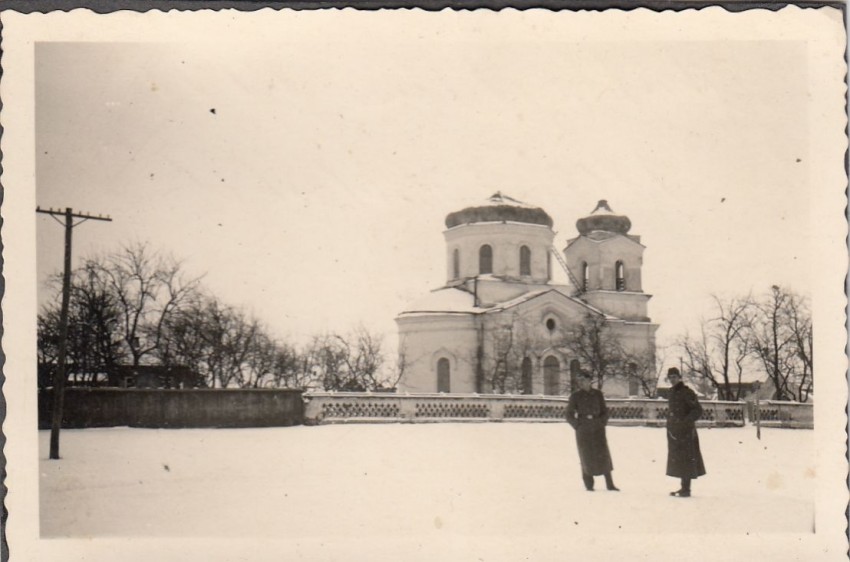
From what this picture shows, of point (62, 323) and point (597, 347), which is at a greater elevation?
point (62, 323)

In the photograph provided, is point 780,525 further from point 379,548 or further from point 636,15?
point 636,15

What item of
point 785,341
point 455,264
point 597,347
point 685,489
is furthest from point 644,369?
point 685,489

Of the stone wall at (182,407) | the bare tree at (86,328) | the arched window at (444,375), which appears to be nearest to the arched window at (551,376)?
the arched window at (444,375)

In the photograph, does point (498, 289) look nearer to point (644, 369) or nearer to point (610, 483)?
point (644, 369)

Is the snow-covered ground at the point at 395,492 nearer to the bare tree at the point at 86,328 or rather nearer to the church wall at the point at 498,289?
the bare tree at the point at 86,328

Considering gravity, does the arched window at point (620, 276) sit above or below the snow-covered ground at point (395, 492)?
above

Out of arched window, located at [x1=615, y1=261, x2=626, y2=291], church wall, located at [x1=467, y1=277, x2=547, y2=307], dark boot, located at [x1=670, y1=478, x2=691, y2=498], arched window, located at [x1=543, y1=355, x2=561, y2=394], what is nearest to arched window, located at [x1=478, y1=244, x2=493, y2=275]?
church wall, located at [x1=467, y1=277, x2=547, y2=307]

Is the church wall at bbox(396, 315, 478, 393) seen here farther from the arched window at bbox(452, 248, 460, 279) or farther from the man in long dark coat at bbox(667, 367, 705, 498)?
the man in long dark coat at bbox(667, 367, 705, 498)
